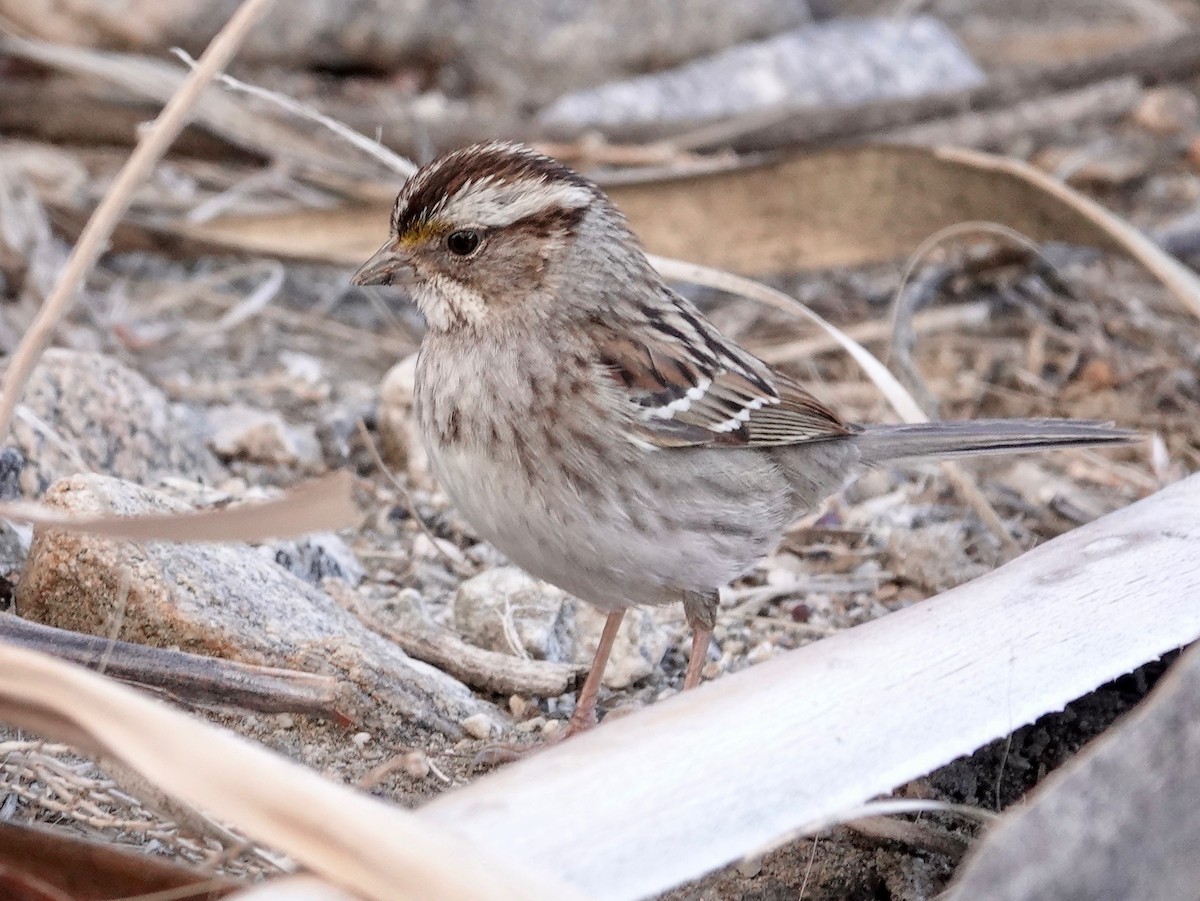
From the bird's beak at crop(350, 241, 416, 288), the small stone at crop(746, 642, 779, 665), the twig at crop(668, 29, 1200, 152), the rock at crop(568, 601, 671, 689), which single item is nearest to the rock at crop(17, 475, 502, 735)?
the rock at crop(568, 601, 671, 689)

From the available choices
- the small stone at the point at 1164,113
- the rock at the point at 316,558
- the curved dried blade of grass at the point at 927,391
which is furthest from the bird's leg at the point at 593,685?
the small stone at the point at 1164,113

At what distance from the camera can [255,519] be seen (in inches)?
67.1

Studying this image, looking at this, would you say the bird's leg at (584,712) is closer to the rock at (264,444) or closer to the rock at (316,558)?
the rock at (316,558)

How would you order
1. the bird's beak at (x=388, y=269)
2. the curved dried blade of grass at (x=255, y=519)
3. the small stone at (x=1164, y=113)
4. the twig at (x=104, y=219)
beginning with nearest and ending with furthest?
the curved dried blade of grass at (x=255, y=519) < the twig at (x=104, y=219) < the bird's beak at (x=388, y=269) < the small stone at (x=1164, y=113)

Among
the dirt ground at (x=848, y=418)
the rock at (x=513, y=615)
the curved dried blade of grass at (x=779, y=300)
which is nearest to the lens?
the dirt ground at (x=848, y=418)

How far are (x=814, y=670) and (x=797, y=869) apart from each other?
1.30 ft

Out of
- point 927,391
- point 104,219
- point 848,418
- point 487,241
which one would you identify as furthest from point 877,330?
point 104,219

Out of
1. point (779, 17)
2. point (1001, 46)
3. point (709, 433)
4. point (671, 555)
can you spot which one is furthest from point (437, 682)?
point (1001, 46)

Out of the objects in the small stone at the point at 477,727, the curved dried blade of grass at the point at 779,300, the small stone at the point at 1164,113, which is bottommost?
the small stone at the point at 477,727

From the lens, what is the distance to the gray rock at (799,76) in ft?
18.0

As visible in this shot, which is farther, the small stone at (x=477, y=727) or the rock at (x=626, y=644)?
the rock at (x=626, y=644)

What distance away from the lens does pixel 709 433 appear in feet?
9.21

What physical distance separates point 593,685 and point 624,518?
0.39 metres

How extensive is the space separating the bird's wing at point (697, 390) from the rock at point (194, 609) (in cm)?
60
